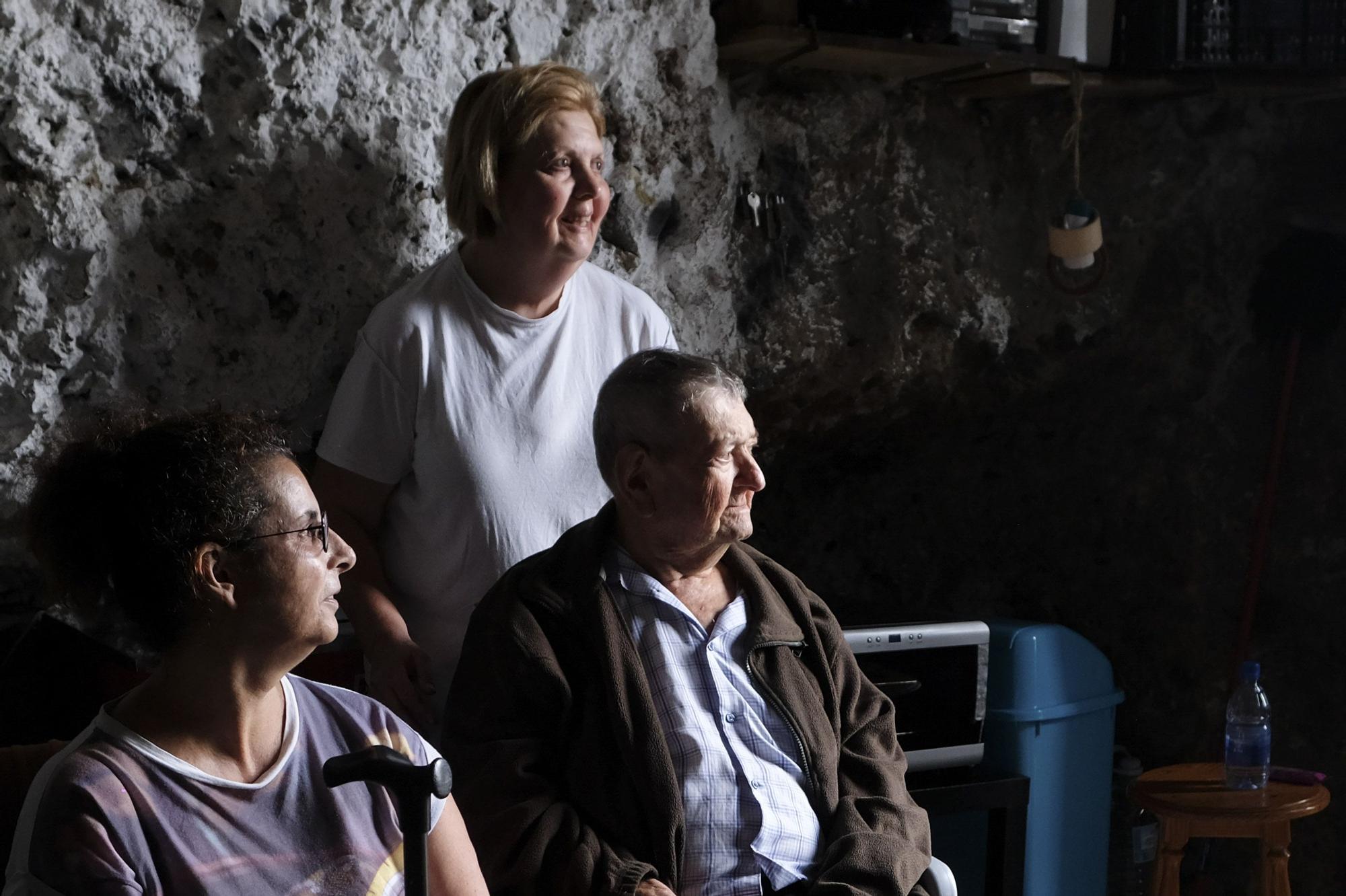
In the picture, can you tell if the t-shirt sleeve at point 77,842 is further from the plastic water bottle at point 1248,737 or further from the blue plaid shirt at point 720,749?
the plastic water bottle at point 1248,737

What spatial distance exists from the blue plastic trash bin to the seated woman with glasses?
145cm

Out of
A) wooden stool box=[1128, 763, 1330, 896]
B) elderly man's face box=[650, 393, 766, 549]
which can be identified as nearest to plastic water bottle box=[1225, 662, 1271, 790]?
wooden stool box=[1128, 763, 1330, 896]

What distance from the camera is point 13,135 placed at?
1.65 metres

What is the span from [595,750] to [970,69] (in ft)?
5.33

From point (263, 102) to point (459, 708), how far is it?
0.94 metres

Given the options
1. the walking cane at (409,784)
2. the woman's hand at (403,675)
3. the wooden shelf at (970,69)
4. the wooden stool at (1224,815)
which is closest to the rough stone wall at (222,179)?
the wooden shelf at (970,69)

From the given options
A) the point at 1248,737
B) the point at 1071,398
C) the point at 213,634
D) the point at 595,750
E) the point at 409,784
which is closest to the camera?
the point at 409,784

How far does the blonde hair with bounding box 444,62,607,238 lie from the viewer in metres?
1.79

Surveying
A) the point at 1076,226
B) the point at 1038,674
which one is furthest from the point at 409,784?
the point at 1076,226

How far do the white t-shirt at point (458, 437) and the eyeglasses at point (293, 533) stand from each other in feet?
1.96

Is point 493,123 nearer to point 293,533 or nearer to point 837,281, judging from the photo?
point 293,533

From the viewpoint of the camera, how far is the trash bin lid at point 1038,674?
2.36 m

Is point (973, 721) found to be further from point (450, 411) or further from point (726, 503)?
point (450, 411)

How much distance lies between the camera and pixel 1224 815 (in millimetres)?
2324
